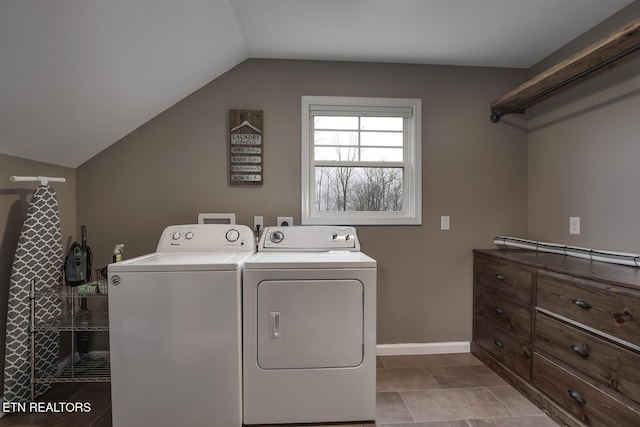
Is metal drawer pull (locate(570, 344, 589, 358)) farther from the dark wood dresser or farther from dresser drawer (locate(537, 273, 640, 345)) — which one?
dresser drawer (locate(537, 273, 640, 345))

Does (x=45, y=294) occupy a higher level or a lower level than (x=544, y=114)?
lower

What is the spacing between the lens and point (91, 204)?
2348 mm

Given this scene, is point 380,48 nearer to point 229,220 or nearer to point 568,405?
point 229,220

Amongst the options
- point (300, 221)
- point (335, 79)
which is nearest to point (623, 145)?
point (335, 79)

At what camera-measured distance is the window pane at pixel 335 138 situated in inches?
99.7

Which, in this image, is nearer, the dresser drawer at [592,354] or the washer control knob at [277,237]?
the dresser drawer at [592,354]

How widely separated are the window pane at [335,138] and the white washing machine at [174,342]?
137 centimetres

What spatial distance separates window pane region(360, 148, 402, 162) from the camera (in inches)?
101

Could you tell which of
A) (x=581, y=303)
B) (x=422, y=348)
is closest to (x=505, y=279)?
(x=581, y=303)

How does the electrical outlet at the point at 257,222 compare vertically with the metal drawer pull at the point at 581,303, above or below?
above

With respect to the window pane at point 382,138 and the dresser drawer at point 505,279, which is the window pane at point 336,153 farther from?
the dresser drawer at point 505,279

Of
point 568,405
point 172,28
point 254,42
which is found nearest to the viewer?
point 568,405

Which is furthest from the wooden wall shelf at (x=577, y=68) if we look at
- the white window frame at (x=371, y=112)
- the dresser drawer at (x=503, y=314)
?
the dresser drawer at (x=503, y=314)

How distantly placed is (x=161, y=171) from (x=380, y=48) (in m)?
1.88
